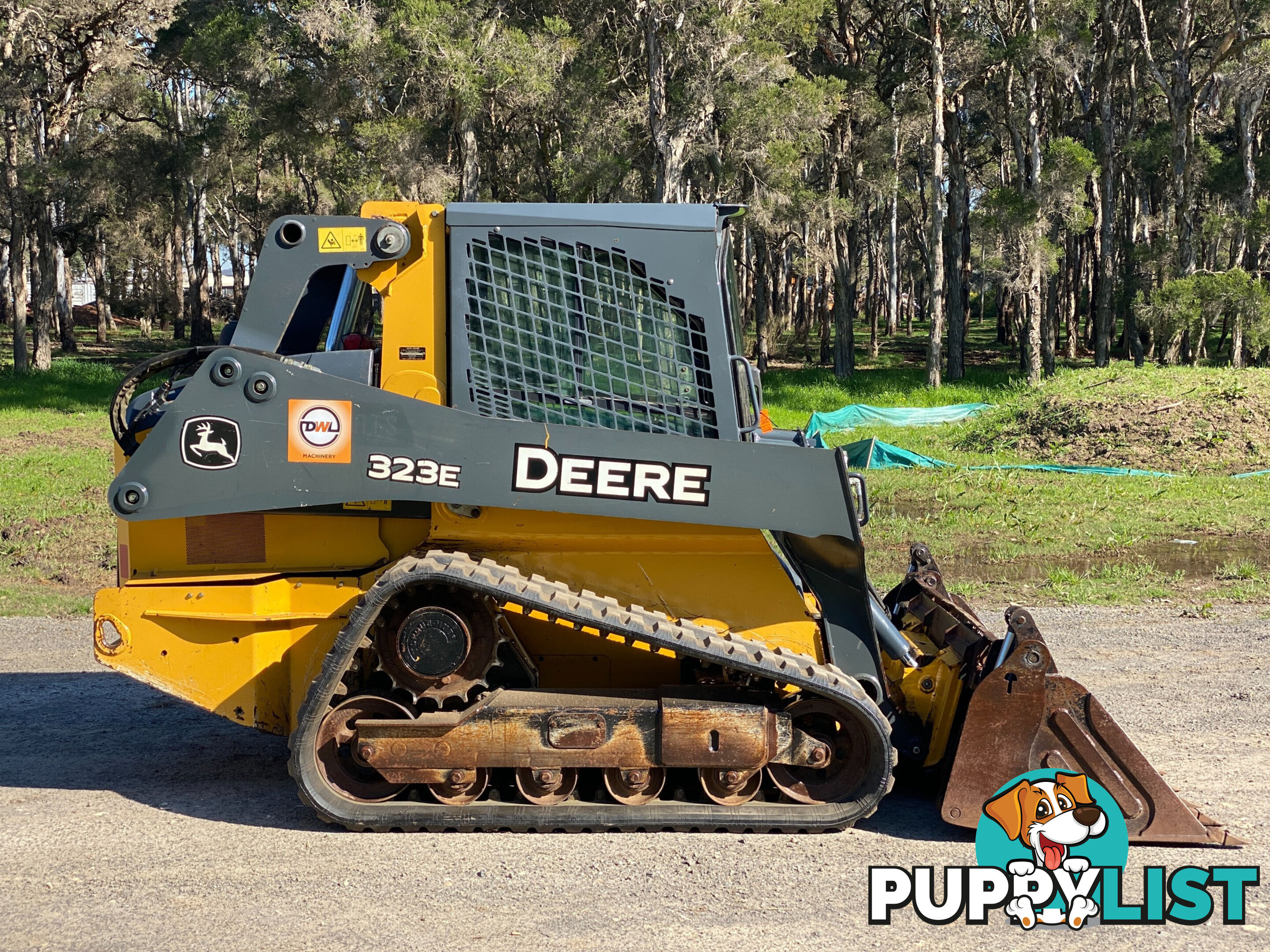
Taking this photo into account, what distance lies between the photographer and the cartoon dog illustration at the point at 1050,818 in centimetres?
501

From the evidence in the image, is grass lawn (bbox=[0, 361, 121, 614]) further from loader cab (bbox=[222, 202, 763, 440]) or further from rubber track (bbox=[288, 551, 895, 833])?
loader cab (bbox=[222, 202, 763, 440])

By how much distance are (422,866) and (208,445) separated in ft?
6.52

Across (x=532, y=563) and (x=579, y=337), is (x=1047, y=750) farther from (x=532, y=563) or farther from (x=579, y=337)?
(x=579, y=337)

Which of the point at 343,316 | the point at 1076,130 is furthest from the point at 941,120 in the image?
the point at 343,316

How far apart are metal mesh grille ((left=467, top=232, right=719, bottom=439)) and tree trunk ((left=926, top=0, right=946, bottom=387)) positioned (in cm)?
2705

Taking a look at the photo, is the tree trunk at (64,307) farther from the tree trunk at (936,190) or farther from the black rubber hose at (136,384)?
the black rubber hose at (136,384)

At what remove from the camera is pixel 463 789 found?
5305 mm

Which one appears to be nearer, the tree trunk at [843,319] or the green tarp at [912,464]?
the green tarp at [912,464]

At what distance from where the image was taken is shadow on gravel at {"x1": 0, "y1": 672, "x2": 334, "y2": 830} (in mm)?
5844

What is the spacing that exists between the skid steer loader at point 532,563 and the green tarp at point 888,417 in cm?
1717

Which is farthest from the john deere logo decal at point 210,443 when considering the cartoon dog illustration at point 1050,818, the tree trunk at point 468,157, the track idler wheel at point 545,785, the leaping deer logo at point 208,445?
the tree trunk at point 468,157

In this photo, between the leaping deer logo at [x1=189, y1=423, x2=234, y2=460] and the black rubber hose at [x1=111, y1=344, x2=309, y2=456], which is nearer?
the leaping deer logo at [x1=189, y1=423, x2=234, y2=460]

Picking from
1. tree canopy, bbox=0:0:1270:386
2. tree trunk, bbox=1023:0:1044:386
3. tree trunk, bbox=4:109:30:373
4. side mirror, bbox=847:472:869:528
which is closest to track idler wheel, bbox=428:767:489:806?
side mirror, bbox=847:472:869:528

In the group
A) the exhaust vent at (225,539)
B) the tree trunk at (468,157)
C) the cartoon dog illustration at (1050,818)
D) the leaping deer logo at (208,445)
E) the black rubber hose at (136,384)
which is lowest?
the cartoon dog illustration at (1050,818)
